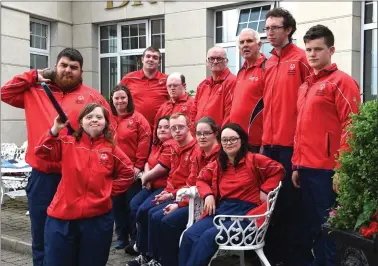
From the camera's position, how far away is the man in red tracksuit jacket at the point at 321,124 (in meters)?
3.71

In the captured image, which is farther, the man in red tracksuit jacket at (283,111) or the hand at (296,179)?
the man in red tracksuit jacket at (283,111)

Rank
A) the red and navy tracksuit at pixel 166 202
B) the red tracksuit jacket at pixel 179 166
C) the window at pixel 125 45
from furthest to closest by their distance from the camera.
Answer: the window at pixel 125 45
the red tracksuit jacket at pixel 179 166
the red and navy tracksuit at pixel 166 202

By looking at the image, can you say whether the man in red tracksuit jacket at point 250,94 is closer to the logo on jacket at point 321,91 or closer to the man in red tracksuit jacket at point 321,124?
the man in red tracksuit jacket at point 321,124

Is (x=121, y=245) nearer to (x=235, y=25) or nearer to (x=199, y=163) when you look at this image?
(x=199, y=163)

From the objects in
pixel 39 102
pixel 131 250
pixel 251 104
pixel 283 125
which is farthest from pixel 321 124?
pixel 131 250

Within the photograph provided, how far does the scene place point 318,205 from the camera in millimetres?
3822

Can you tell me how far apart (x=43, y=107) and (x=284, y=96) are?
6.80ft

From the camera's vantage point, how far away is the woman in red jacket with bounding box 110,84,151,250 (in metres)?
5.51

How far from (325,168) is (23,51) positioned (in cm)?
892

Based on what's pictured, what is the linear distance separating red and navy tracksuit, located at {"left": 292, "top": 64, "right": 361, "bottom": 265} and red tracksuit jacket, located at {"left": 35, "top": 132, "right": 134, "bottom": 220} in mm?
1543

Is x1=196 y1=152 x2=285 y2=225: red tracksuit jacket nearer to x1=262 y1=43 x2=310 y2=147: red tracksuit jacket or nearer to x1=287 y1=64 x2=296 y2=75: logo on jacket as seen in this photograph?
x1=262 y1=43 x2=310 y2=147: red tracksuit jacket

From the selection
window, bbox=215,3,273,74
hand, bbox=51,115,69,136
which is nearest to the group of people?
hand, bbox=51,115,69,136

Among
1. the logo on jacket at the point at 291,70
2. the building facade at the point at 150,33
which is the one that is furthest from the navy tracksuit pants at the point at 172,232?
the building facade at the point at 150,33

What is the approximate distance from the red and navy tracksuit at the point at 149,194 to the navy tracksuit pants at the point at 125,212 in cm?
31
